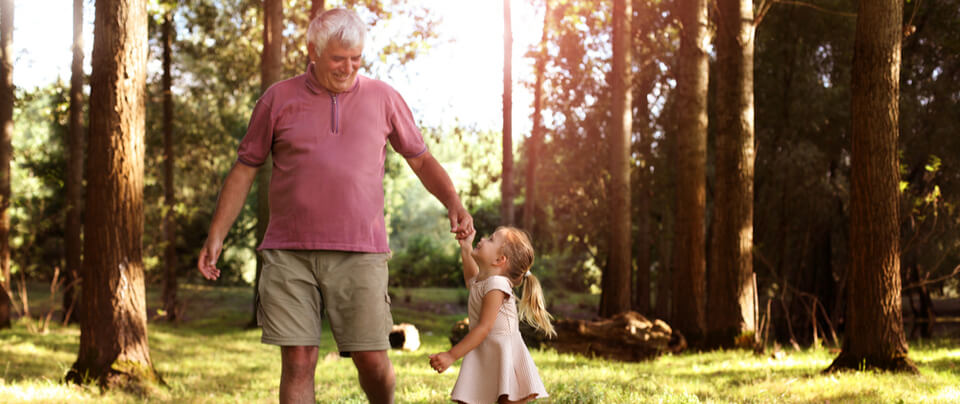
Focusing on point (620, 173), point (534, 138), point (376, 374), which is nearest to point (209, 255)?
point (376, 374)

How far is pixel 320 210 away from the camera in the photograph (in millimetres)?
4082

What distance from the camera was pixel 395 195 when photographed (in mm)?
60125

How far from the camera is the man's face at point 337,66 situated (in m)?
4.00

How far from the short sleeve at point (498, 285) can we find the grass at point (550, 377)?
194 centimetres

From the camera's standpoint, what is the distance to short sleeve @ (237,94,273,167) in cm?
417

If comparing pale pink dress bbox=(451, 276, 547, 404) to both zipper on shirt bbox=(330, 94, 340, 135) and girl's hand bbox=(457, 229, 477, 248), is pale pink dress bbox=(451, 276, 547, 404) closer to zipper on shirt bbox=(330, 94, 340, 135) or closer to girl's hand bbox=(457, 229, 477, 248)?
girl's hand bbox=(457, 229, 477, 248)

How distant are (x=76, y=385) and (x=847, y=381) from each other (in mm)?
7035

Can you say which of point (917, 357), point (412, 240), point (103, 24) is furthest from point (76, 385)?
point (412, 240)

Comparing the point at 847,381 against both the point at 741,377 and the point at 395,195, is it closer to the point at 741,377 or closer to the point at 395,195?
the point at 741,377

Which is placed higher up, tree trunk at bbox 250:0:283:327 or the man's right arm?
tree trunk at bbox 250:0:283:327

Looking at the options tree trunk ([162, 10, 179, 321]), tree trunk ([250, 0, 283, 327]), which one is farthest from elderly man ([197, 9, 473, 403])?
tree trunk ([162, 10, 179, 321])

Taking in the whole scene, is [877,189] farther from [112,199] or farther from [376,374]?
[112,199]

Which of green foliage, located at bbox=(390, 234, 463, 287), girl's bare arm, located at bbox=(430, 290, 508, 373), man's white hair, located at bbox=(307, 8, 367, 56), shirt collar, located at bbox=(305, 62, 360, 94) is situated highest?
man's white hair, located at bbox=(307, 8, 367, 56)

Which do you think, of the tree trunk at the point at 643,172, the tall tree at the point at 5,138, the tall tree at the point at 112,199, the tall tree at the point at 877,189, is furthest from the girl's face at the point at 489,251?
the tree trunk at the point at 643,172
